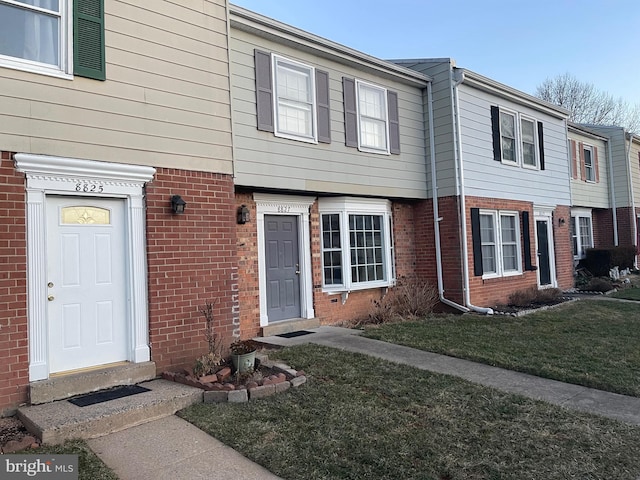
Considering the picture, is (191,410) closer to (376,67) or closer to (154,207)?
(154,207)

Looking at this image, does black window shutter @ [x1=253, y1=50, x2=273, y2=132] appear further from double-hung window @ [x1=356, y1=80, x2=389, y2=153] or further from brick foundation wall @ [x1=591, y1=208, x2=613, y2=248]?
brick foundation wall @ [x1=591, y1=208, x2=613, y2=248]

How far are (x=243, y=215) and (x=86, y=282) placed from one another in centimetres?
314

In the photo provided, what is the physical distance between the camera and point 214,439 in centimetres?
409

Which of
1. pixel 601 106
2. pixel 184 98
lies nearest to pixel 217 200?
pixel 184 98

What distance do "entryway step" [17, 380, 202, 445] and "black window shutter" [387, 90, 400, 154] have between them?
23.5 feet

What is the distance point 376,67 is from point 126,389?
7.89m

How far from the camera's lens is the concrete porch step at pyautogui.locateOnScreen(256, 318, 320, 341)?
8.30m

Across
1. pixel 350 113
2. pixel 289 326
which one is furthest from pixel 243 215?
pixel 350 113

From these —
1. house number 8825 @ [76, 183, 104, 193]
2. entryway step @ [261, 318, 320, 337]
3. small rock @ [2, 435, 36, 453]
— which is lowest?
small rock @ [2, 435, 36, 453]

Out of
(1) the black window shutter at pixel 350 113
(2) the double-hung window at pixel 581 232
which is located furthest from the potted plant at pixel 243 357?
(2) the double-hung window at pixel 581 232

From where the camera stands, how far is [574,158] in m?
17.1

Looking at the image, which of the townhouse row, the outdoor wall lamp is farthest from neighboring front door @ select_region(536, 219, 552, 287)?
the outdoor wall lamp

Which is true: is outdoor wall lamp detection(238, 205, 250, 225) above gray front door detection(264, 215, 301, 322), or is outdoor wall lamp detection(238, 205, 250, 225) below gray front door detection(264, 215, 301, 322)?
above

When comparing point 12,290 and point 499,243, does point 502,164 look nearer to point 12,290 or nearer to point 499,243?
point 499,243
